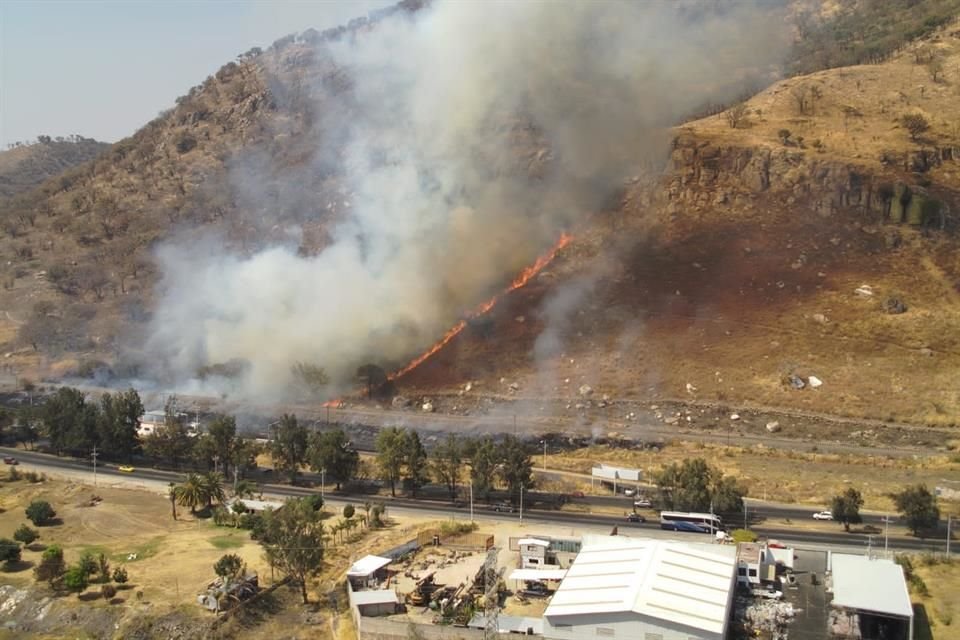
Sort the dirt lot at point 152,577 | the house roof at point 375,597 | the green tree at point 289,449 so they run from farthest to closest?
the green tree at point 289,449 < the dirt lot at point 152,577 < the house roof at point 375,597

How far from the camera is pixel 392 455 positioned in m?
76.9

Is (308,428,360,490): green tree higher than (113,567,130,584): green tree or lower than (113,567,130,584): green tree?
higher

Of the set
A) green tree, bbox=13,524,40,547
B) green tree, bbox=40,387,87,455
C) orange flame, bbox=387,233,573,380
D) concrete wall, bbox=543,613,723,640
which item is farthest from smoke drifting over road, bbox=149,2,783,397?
concrete wall, bbox=543,613,723,640

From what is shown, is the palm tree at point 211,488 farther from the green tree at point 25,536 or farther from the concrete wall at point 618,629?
the concrete wall at point 618,629

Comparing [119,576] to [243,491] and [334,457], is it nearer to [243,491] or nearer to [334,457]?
[243,491]

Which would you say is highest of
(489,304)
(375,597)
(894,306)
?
(894,306)

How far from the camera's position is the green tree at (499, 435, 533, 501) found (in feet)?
243

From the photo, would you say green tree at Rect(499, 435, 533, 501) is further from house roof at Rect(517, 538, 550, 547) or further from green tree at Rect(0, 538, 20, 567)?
green tree at Rect(0, 538, 20, 567)

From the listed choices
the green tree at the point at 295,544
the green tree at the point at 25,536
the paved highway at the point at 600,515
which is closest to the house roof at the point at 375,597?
the green tree at the point at 295,544

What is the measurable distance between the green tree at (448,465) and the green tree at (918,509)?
107 ft

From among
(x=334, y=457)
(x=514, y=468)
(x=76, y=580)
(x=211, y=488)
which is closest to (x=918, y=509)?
(x=514, y=468)

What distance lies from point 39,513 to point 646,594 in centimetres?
4702

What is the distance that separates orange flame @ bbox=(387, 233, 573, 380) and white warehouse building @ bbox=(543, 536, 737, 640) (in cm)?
5300

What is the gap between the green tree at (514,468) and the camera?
74125 mm
